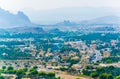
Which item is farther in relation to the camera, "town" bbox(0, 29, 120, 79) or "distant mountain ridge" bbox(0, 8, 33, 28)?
"distant mountain ridge" bbox(0, 8, 33, 28)

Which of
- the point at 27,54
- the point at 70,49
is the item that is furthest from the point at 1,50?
the point at 70,49

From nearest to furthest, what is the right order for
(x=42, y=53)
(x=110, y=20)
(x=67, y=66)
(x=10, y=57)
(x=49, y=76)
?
(x=49, y=76) → (x=67, y=66) → (x=10, y=57) → (x=42, y=53) → (x=110, y=20)

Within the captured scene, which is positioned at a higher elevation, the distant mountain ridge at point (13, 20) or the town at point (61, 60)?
the distant mountain ridge at point (13, 20)

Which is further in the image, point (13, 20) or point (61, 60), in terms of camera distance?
point (13, 20)

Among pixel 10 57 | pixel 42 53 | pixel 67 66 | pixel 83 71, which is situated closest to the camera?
pixel 83 71

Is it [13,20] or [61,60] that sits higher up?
[13,20]

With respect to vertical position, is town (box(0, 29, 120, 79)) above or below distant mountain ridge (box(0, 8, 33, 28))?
below

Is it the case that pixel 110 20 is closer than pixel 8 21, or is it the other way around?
pixel 8 21

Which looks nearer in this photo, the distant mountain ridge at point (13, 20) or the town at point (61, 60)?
the town at point (61, 60)

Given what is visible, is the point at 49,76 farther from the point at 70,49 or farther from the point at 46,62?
the point at 70,49
